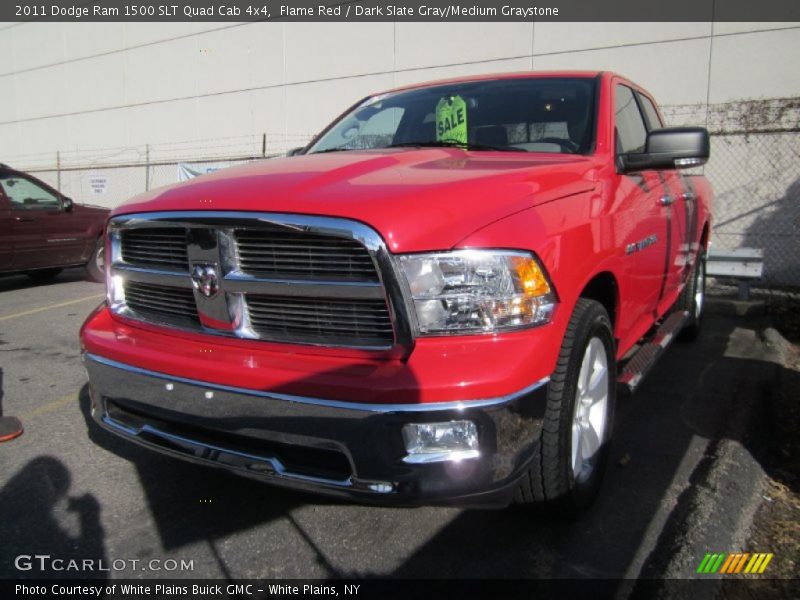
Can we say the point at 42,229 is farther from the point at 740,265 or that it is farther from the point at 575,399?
the point at 740,265

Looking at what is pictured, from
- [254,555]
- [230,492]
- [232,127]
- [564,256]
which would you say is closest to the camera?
[564,256]

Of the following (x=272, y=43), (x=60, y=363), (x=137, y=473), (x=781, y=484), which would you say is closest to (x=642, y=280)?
(x=781, y=484)

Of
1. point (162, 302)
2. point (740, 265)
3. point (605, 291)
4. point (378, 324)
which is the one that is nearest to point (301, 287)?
point (378, 324)

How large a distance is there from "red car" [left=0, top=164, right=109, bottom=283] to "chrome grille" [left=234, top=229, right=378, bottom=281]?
724 cm

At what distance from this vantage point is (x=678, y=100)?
9648 mm

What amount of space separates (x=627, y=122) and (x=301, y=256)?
2451 millimetres

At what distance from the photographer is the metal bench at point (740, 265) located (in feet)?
23.4

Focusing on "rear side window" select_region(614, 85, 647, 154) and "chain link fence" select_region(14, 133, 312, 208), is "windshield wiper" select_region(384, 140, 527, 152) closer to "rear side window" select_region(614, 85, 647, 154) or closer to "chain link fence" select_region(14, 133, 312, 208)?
"rear side window" select_region(614, 85, 647, 154)

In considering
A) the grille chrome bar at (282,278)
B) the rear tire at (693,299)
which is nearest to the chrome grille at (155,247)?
the grille chrome bar at (282,278)

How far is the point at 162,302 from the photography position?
2.63 metres

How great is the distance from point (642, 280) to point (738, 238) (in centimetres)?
707

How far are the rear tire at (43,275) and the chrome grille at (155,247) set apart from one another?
7.65 m

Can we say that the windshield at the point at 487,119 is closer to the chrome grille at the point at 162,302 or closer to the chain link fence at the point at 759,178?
the chrome grille at the point at 162,302
